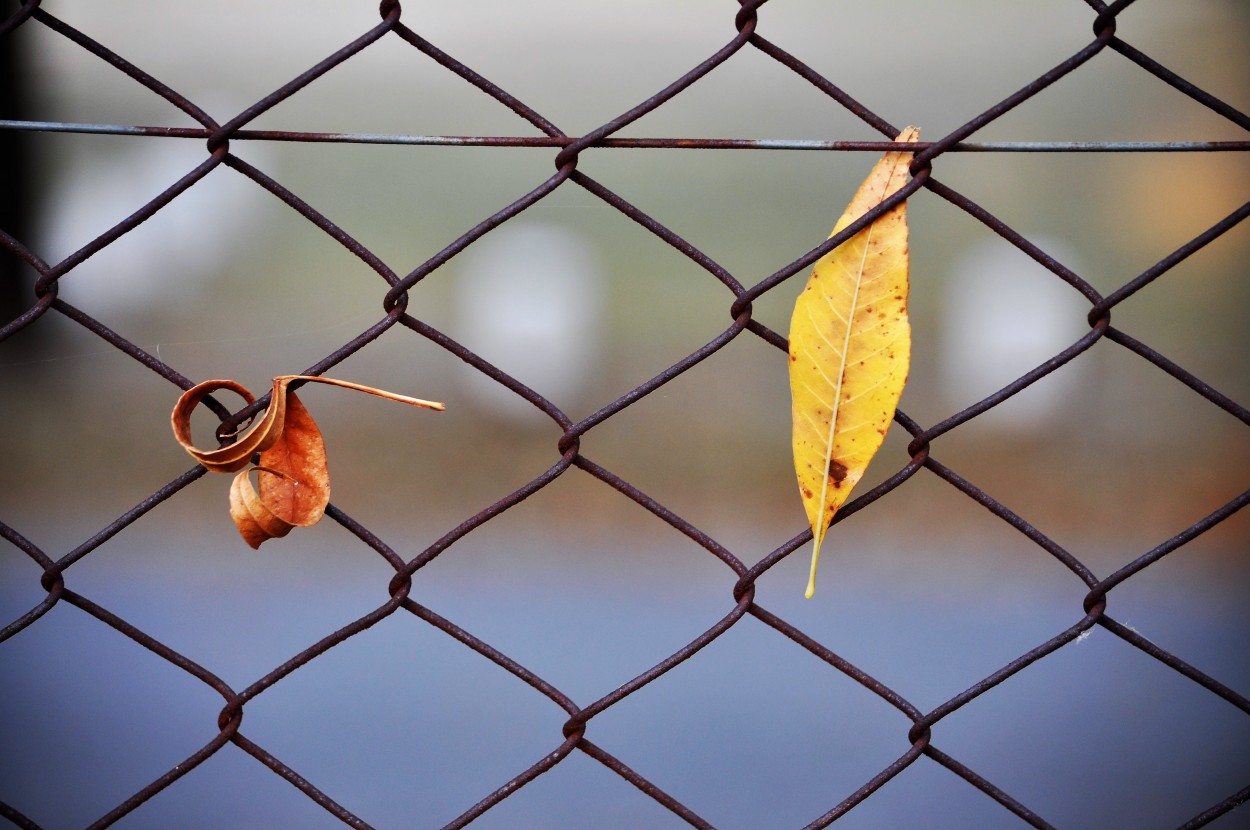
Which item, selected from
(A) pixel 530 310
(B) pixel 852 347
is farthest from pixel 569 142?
(A) pixel 530 310

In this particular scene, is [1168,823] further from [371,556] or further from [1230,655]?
[371,556]

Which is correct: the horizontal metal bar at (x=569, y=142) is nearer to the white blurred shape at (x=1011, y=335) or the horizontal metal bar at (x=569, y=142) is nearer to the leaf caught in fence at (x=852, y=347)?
the leaf caught in fence at (x=852, y=347)

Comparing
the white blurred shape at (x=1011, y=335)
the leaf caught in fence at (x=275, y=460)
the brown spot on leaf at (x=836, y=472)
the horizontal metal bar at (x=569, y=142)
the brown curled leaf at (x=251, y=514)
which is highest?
the white blurred shape at (x=1011, y=335)

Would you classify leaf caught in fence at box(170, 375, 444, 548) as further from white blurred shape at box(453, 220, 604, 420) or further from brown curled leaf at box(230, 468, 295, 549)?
white blurred shape at box(453, 220, 604, 420)

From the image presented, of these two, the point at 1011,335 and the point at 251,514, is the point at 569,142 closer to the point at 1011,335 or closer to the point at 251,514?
the point at 251,514

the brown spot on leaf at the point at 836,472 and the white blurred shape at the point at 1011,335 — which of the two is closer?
the brown spot on leaf at the point at 836,472

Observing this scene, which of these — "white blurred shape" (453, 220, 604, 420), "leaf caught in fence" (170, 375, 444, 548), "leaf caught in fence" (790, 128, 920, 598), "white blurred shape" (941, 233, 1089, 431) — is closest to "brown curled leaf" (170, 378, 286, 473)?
"leaf caught in fence" (170, 375, 444, 548)

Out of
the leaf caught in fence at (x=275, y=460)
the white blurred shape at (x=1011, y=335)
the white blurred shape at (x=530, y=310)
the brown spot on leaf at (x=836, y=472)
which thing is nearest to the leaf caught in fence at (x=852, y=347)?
the brown spot on leaf at (x=836, y=472)
